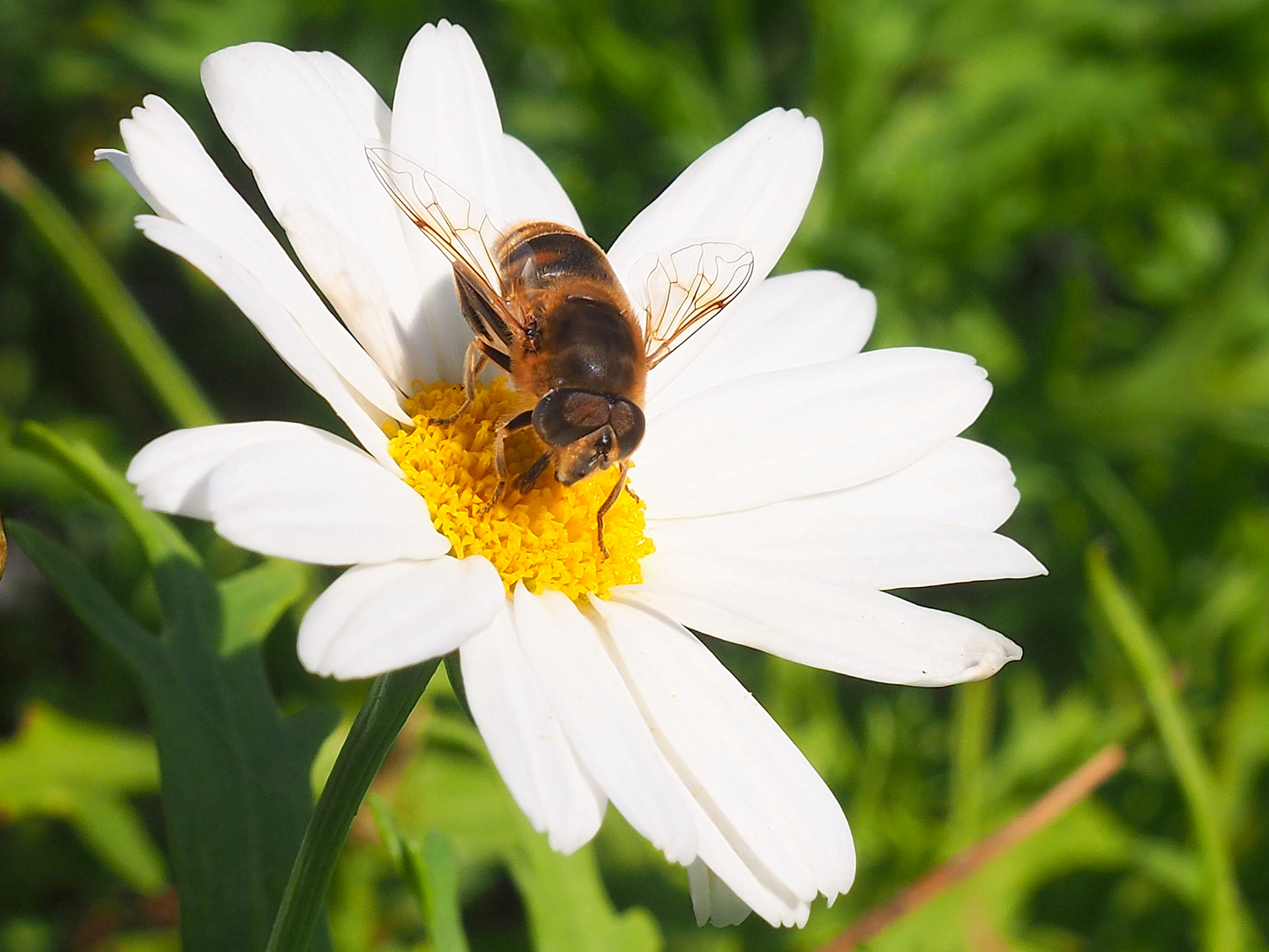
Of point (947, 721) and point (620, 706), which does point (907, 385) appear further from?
point (947, 721)

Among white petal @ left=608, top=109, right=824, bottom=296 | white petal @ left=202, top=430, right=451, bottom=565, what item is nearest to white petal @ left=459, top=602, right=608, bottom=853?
white petal @ left=202, top=430, right=451, bottom=565

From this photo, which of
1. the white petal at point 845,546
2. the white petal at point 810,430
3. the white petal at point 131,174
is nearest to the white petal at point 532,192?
the white petal at point 810,430

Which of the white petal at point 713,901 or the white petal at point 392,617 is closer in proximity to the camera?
the white petal at point 392,617

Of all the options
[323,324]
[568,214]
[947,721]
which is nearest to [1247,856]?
[947,721]

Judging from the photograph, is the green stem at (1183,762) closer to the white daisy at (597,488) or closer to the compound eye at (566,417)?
the white daisy at (597,488)

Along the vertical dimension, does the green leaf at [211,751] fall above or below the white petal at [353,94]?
below

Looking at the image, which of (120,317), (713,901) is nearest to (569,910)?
(713,901)
